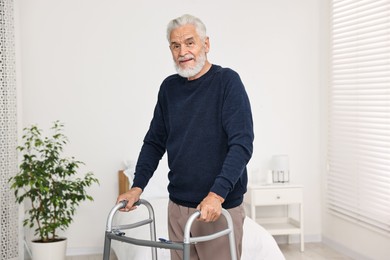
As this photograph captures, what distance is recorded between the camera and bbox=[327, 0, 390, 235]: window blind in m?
4.59

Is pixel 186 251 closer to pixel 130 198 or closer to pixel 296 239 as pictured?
pixel 130 198

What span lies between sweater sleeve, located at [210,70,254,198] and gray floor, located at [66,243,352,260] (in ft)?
10.5

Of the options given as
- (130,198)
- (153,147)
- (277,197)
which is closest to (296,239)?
(277,197)

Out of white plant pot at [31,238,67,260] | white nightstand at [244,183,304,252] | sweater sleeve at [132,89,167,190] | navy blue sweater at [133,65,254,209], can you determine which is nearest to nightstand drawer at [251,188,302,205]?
white nightstand at [244,183,304,252]

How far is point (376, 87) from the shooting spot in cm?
466

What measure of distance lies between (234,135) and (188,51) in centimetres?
39

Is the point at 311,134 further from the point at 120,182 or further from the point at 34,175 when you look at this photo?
the point at 34,175

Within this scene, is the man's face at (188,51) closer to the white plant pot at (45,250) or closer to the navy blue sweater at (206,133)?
the navy blue sweater at (206,133)

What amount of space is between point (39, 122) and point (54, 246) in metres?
1.19

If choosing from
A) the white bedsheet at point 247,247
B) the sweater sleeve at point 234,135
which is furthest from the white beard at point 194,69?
the white bedsheet at point 247,247

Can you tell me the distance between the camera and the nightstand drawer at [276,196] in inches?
208

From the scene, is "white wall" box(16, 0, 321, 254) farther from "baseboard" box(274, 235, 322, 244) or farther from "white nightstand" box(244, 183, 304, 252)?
"white nightstand" box(244, 183, 304, 252)

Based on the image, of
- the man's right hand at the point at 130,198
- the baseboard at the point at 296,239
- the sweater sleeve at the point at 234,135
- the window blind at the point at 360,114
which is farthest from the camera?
the baseboard at the point at 296,239

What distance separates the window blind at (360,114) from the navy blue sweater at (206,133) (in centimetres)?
264
